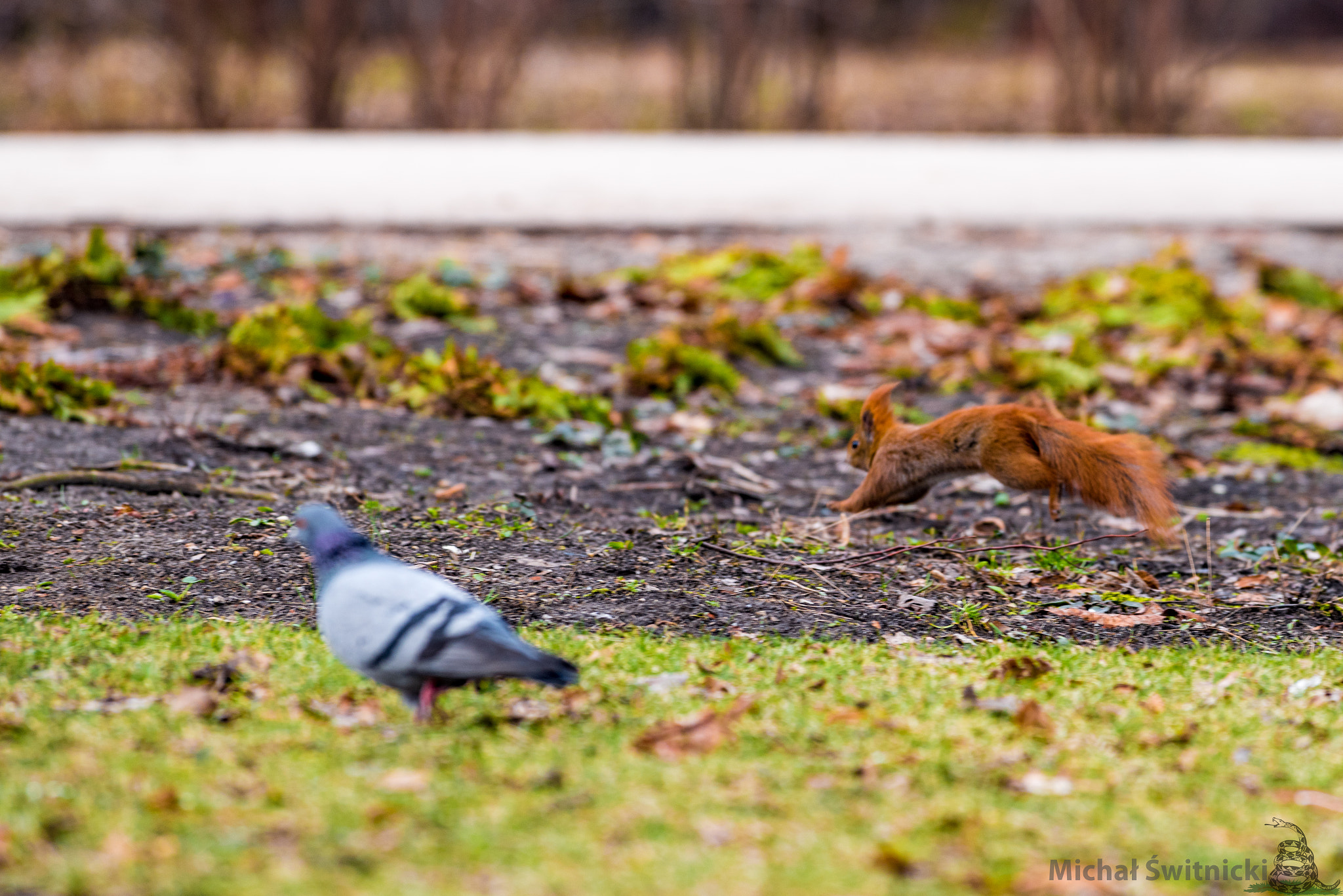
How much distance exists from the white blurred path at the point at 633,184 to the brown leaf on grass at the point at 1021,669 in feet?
21.8

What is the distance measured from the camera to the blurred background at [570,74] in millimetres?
12102

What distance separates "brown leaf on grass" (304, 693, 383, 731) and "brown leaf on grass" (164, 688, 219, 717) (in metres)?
0.21

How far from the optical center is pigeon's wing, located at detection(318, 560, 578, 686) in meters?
2.79

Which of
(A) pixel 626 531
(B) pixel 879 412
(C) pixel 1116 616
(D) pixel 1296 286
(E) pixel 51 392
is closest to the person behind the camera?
(C) pixel 1116 616

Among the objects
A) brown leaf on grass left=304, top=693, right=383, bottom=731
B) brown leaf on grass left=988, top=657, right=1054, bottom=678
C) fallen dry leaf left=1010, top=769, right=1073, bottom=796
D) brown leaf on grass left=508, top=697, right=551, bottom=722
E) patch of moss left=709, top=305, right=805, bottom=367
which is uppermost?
A: patch of moss left=709, top=305, right=805, bottom=367

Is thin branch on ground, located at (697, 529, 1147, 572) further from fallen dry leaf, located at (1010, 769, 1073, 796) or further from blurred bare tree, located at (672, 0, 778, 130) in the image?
blurred bare tree, located at (672, 0, 778, 130)

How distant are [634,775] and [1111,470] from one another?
6.96 ft

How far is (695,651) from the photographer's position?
11.9 feet

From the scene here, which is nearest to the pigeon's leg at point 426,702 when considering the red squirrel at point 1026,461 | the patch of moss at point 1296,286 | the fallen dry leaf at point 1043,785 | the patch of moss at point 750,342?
the fallen dry leaf at point 1043,785

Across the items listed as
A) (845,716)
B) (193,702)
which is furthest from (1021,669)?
(193,702)

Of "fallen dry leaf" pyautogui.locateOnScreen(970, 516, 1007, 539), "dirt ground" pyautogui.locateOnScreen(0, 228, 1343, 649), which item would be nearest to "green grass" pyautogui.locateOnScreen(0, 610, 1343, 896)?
"dirt ground" pyautogui.locateOnScreen(0, 228, 1343, 649)

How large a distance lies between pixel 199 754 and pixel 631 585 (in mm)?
1537

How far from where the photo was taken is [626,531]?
15.1 feet

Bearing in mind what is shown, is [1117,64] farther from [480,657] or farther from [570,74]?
[480,657]
